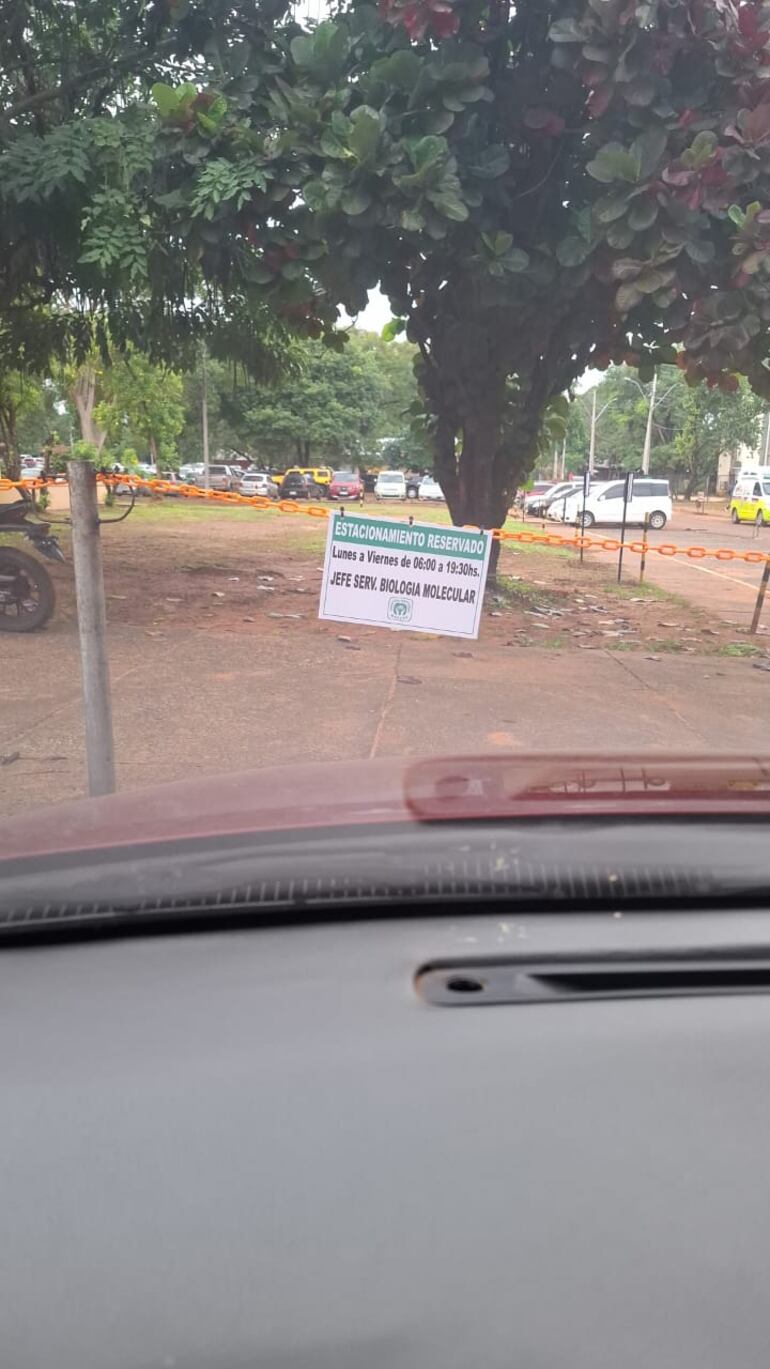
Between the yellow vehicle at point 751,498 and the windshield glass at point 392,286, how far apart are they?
30.2 meters

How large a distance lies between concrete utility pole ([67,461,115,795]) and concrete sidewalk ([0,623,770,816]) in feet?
3.80

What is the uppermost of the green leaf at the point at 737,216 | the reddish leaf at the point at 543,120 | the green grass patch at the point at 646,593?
the reddish leaf at the point at 543,120

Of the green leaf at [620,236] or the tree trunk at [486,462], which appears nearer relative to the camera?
the green leaf at [620,236]

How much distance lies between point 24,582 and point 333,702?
396cm

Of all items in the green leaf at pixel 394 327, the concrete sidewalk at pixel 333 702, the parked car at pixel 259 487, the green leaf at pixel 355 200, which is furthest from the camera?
the parked car at pixel 259 487

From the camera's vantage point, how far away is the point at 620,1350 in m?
1.19

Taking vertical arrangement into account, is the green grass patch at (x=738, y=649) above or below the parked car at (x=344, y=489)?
above

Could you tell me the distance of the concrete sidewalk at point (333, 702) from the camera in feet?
21.9

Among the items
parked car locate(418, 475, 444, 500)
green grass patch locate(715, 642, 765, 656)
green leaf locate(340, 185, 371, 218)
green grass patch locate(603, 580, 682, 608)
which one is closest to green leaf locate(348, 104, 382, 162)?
green leaf locate(340, 185, 371, 218)

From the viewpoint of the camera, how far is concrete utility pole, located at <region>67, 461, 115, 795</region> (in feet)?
14.3

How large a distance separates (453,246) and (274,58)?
2.01 m

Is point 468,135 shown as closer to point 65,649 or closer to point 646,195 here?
point 646,195

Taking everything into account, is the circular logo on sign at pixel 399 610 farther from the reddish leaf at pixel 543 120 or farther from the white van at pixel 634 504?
the white van at pixel 634 504

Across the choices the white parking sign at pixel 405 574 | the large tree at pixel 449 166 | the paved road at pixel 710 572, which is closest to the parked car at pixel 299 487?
the paved road at pixel 710 572
